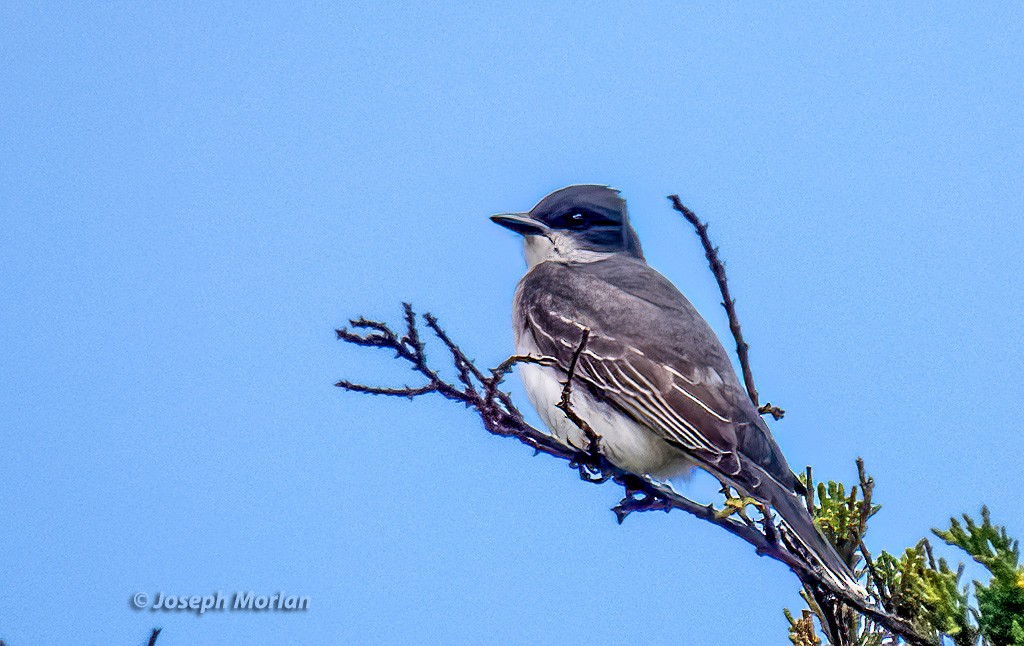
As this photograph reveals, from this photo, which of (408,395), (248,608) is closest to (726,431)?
(408,395)

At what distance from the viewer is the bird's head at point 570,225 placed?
808 cm

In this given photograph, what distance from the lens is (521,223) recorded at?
8.02 m

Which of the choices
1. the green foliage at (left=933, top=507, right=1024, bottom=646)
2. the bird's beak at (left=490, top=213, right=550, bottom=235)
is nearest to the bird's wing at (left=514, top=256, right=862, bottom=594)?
the bird's beak at (left=490, top=213, right=550, bottom=235)

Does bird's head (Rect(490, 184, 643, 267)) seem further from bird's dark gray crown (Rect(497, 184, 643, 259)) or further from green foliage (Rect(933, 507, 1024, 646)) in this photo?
green foliage (Rect(933, 507, 1024, 646))

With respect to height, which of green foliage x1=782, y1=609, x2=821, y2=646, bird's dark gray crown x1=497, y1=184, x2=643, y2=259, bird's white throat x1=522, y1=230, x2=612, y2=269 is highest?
bird's dark gray crown x1=497, y1=184, x2=643, y2=259

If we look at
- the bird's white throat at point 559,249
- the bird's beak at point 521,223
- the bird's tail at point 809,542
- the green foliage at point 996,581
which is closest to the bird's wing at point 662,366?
the bird's tail at point 809,542

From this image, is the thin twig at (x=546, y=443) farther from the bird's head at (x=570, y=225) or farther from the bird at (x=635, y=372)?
the bird's head at (x=570, y=225)

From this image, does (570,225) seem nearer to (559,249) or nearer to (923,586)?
(559,249)

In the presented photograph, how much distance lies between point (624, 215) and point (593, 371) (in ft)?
7.24

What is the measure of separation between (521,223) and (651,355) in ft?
5.75

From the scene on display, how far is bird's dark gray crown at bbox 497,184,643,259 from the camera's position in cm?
816

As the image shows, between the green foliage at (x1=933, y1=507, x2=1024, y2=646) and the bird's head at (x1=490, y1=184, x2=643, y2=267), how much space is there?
14.5 feet

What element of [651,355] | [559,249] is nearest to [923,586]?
[651,355]

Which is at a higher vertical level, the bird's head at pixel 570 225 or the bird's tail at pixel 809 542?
the bird's head at pixel 570 225
